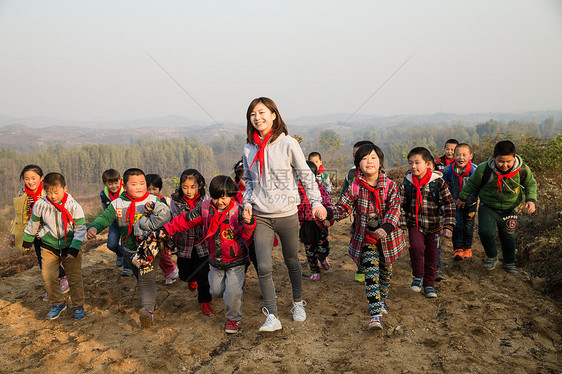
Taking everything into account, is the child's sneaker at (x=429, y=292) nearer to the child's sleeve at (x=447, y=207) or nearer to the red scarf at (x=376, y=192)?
the child's sleeve at (x=447, y=207)

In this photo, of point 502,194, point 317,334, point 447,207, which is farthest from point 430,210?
point 317,334

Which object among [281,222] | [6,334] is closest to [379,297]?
[281,222]

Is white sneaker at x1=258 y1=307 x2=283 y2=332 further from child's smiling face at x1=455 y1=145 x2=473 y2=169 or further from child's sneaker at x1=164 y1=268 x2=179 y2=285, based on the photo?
child's smiling face at x1=455 y1=145 x2=473 y2=169

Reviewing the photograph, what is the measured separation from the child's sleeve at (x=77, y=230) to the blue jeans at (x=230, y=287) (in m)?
1.71

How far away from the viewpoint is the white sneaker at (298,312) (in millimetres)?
3950

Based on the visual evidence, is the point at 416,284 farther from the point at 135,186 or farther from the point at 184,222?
the point at 135,186

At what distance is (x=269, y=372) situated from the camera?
3.08 meters

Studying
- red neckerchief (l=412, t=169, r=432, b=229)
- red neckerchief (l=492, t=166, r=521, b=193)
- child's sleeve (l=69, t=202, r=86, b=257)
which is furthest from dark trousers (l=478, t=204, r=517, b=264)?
child's sleeve (l=69, t=202, r=86, b=257)

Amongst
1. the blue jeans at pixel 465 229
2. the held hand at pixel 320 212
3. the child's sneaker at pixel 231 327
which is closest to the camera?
the held hand at pixel 320 212

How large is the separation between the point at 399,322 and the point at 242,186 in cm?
249

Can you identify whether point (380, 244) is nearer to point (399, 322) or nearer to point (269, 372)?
point (399, 322)

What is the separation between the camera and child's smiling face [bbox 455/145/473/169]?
558 centimetres

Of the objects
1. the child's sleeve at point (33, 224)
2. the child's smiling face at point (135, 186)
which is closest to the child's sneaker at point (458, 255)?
the child's smiling face at point (135, 186)

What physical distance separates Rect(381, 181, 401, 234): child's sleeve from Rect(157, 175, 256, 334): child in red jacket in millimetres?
1455
